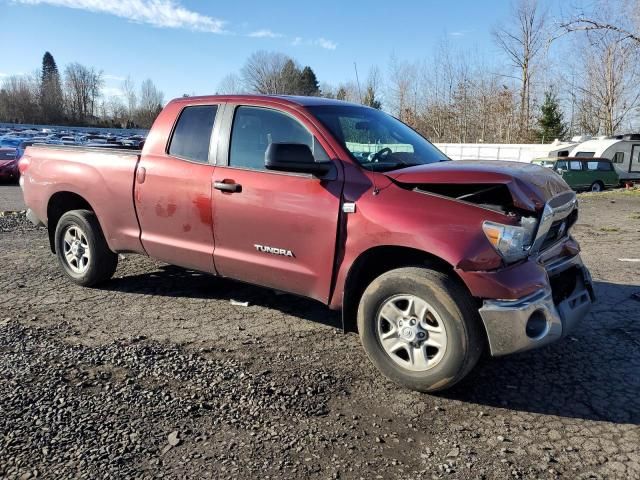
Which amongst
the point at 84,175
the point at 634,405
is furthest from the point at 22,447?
the point at 634,405

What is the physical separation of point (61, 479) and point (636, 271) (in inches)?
247

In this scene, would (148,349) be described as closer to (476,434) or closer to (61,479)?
(61,479)

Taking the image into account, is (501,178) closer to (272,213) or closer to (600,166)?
(272,213)

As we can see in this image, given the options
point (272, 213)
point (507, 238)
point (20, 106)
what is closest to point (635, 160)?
point (507, 238)

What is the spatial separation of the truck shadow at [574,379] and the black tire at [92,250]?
3.63 metres

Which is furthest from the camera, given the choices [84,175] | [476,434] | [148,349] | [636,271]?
[636,271]

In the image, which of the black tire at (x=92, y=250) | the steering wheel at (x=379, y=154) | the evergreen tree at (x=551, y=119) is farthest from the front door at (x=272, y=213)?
the evergreen tree at (x=551, y=119)

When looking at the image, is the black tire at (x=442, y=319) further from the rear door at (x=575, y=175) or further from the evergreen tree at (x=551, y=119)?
the evergreen tree at (x=551, y=119)

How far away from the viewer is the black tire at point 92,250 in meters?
5.25

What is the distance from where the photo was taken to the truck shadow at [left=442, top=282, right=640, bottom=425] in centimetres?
320

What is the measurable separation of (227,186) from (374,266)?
52.5 inches

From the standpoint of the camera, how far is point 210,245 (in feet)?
14.4

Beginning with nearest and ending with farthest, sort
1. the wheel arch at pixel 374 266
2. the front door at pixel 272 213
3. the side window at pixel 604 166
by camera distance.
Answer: the wheel arch at pixel 374 266
the front door at pixel 272 213
the side window at pixel 604 166

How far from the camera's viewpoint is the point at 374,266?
12.2 ft
